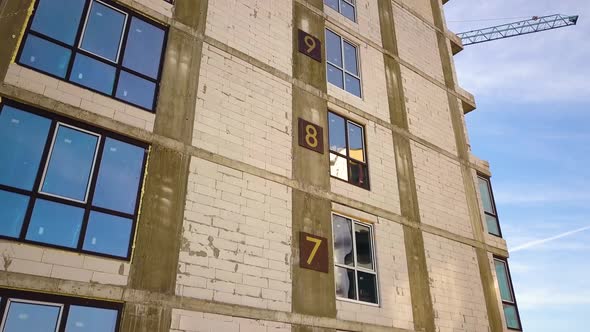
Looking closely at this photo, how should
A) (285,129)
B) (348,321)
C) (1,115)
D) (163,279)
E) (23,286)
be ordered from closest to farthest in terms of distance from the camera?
(23,286) → (1,115) → (163,279) → (348,321) → (285,129)

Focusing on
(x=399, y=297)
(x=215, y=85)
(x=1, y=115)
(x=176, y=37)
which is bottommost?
(x=399, y=297)

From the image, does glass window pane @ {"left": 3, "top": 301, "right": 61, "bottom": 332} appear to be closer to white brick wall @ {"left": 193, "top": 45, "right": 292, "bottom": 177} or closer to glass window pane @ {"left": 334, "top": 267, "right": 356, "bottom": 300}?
white brick wall @ {"left": 193, "top": 45, "right": 292, "bottom": 177}

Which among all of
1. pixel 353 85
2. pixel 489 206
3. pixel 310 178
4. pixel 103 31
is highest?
pixel 353 85

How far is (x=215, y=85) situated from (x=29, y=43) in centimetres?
361

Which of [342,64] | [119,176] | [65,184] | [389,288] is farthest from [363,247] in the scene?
[65,184]

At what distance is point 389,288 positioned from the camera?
10.7 m

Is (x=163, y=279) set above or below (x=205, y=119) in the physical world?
below

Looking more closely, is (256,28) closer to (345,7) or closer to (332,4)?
(332,4)

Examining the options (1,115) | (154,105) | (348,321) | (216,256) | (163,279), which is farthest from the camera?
(348,321)

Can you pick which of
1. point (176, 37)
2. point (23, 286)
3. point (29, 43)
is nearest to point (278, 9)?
point (176, 37)

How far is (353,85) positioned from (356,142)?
2059 millimetres

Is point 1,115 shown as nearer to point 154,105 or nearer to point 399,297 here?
point 154,105

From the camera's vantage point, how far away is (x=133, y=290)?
7148mm

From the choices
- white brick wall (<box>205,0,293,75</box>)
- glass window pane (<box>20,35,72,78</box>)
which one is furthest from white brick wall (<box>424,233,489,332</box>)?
glass window pane (<box>20,35,72,78</box>)
